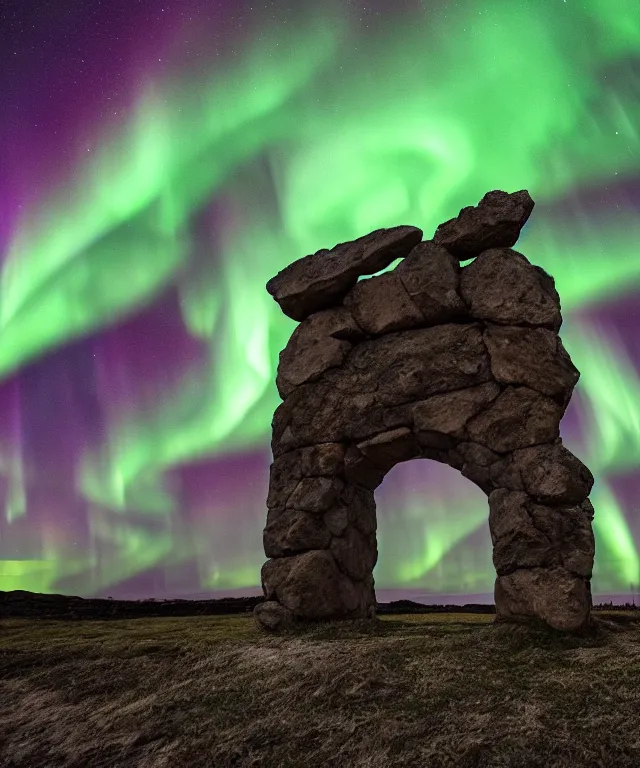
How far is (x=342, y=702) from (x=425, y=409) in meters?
4.04

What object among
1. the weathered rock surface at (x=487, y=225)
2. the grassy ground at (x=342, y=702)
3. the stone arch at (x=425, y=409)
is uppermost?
the weathered rock surface at (x=487, y=225)

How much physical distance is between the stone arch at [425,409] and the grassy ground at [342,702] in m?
0.80

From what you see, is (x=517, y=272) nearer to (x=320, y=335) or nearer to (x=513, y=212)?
(x=513, y=212)

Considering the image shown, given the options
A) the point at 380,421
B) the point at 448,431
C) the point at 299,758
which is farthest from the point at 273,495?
the point at 299,758

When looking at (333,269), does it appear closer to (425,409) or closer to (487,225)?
(487,225)

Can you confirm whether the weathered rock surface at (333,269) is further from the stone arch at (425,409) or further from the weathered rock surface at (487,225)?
the weathered rock surface at (487,225)

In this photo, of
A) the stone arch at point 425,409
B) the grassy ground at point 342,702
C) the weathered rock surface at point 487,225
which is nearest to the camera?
the grassy ground at point 342,702

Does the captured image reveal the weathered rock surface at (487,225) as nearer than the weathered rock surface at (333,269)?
Yes

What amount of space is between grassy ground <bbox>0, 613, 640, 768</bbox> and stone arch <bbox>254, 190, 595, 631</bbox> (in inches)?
31.4

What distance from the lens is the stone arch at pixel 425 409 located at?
285 inches

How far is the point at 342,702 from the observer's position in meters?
5.27

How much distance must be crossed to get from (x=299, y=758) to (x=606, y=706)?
226cm

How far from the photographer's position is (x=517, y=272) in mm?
8273

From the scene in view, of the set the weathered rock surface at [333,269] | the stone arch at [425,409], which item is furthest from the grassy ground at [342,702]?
the weathered rock surface at [333,269]
